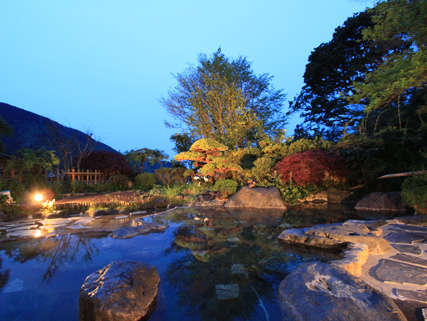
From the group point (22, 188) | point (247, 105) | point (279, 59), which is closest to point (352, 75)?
point (247, 105)

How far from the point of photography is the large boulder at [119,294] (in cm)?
193

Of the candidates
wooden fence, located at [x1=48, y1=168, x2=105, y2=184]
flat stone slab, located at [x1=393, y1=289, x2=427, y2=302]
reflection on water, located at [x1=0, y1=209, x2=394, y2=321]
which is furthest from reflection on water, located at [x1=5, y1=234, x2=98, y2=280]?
wooden fence, located at [x1=48, y1=168, x2=105, y2=184]

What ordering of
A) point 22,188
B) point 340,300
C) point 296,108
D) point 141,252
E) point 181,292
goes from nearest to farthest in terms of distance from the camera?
point 340,300
point 181,292
point 141,252
point 22,188
point 296,108

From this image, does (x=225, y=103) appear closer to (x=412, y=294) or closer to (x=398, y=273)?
(x=398, y=273)

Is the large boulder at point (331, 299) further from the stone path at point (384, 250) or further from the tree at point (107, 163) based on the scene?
the tree at point (107, 163)

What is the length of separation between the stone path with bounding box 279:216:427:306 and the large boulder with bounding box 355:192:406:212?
300cm

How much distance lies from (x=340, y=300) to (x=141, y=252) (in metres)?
2.95

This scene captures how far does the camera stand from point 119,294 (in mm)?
2039

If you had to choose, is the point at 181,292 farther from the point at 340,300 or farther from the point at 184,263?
the point at 340,300

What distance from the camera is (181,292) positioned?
8.27ft

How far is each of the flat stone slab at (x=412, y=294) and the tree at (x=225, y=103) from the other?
1253 cm

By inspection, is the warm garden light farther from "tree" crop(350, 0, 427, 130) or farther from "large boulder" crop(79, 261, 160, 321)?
"tree" crop(350, 0, 427, 130)

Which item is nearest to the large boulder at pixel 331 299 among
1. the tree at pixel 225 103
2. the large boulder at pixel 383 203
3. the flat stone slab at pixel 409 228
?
the flat stone slab at pixel 409 228

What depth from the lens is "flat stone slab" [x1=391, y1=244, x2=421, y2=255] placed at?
2.95 meters
